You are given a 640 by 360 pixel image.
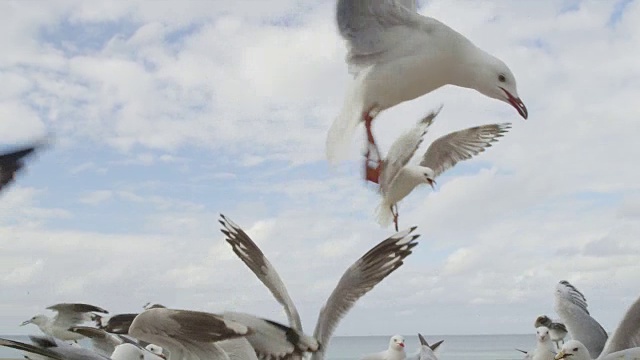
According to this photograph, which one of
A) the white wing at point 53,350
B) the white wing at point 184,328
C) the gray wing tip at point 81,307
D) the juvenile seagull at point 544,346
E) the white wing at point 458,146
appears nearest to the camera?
the white wing at point 53,350

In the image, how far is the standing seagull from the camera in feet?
7.07

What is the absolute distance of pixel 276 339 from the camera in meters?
2.01

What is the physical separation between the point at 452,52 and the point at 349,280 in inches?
26.2

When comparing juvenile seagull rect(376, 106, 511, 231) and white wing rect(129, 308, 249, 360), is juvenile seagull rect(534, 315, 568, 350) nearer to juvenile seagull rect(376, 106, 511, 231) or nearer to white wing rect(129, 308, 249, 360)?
juvenile seagull rect(376, 106, 511, 231)

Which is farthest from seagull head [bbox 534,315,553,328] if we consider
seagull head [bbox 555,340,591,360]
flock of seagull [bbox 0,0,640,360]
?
flock of seagull [bbox 0,0,640,360]

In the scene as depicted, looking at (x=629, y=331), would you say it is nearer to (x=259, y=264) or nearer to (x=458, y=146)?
(x=458, y=146)

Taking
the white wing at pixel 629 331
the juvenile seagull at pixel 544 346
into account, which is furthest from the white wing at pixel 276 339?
the juvenile seagull at pixel 544 346

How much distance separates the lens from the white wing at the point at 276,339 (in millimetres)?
2000

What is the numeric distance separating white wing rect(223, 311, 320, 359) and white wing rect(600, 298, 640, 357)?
47.2 inches

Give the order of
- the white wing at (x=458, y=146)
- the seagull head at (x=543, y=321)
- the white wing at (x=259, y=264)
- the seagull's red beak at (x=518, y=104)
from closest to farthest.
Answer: the seagull's red beak at (x=518, y=104)
the white wing at (x=259, y=264)
the white wing at (x=458, y=146)
the seagull head at (x=543, y=321)

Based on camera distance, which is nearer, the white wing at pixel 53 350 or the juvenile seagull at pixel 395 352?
the white wing at pixel 53 350

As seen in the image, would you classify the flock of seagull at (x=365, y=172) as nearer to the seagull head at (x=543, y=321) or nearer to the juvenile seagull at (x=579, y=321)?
the juvenile seagull at (x=579, y=321)

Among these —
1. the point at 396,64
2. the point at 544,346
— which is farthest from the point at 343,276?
the point at 544,346

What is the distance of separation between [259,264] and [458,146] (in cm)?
70
